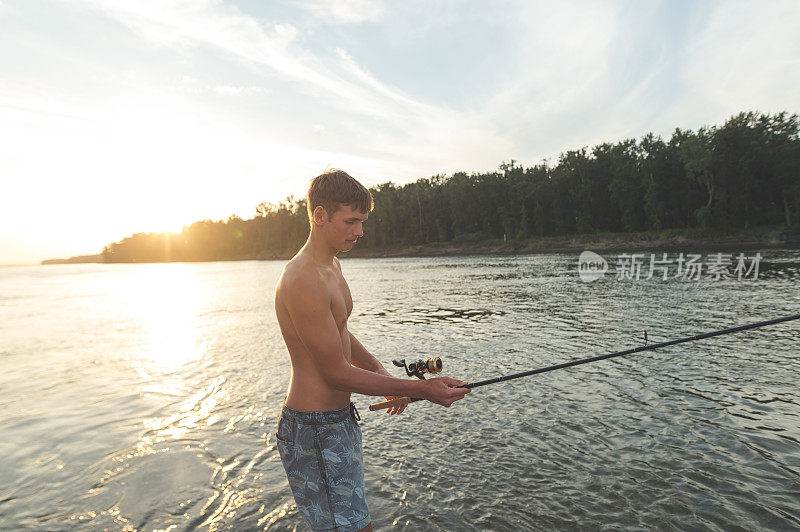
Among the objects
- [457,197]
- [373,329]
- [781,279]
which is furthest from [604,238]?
[373,329]

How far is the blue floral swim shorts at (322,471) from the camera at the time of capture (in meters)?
2.86

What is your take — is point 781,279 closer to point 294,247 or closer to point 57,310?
point 57,310

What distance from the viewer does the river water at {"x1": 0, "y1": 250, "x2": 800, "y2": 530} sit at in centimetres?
491

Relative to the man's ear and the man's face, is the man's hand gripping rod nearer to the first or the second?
the man's face

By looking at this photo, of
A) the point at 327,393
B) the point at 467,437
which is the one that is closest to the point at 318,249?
the point at 327,393

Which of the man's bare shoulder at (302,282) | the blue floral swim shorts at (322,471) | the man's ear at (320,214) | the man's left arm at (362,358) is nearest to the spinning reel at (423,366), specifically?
the man's left arm at (362,358)

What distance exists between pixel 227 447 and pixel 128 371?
308 inches

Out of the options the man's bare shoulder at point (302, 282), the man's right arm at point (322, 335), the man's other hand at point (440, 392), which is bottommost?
the man's other hand at point (440, 392)

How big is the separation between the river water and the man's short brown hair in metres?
3.77

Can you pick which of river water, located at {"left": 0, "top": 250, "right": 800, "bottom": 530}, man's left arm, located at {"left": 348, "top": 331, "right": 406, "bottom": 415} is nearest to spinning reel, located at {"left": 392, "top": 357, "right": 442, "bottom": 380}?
man's left arm, located at {"left": 348, "top": 331, "right": 406, "bottom": 415}

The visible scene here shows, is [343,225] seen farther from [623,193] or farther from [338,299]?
[623,193]

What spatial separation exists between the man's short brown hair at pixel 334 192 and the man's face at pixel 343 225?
0.11 ft

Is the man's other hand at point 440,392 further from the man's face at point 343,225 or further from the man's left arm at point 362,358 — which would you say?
the man's face at point 343,225

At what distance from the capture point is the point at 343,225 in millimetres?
2881
